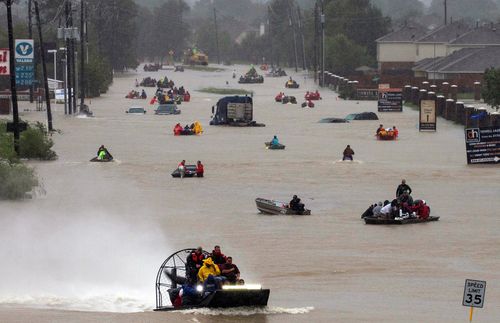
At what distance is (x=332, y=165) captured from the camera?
62.4 meters

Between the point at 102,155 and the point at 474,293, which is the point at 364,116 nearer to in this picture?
the point at 102,155

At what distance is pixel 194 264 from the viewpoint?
2750 cm

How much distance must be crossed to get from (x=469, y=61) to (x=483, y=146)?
220 ft

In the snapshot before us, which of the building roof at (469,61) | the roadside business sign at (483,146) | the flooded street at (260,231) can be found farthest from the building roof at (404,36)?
the roadside business sign at (483,146)

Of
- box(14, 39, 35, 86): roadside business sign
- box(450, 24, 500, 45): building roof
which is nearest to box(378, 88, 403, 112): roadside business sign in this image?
box(14, 39, 35, 86): roadside business sign

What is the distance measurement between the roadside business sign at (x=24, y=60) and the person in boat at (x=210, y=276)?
183 feet

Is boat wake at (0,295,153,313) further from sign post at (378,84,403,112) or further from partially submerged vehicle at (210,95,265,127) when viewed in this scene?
sign post at (378,84,403,112)

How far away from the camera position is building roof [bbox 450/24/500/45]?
139m

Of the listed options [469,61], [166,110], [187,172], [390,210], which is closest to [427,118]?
[166,110]

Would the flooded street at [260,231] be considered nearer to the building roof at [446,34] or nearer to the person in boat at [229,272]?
the person in boat at [229,272]

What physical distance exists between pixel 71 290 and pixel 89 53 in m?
110

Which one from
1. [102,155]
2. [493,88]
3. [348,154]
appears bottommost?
[348,154]

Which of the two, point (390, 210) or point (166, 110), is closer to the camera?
point (390, 210)

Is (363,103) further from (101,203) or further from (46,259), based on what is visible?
(46,259)
